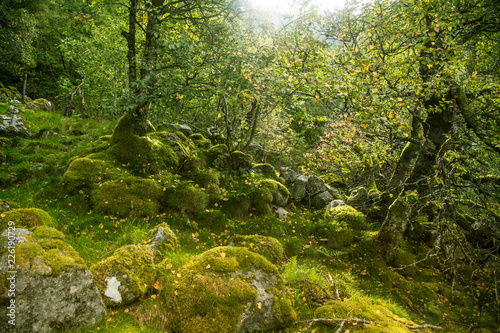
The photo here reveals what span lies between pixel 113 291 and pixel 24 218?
1.97 meters

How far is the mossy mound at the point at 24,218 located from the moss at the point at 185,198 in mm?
3461

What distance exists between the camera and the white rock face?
140 inches

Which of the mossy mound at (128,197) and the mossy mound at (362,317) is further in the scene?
the mossy mound at (128,197)

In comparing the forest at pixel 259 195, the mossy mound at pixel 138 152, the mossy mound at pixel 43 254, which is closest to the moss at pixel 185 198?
the forest at pixel 259 195

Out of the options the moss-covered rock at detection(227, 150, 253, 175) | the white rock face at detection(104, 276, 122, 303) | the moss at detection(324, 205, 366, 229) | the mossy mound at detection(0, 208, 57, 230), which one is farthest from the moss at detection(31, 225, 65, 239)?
the moss at detection(324, 205, 366, 229)

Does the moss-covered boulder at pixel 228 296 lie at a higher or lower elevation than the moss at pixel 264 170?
lower

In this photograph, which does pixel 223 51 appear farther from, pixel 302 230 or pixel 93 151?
pixel 302 230

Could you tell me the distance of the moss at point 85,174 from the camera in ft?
22.5

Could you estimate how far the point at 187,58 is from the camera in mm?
6992

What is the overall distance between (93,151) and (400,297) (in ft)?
37.1

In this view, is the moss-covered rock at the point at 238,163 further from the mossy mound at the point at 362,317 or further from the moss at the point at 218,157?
the mossy mound at the point at 362,317

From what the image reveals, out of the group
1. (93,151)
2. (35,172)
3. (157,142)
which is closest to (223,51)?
(157,142)

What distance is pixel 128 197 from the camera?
682 centimetres

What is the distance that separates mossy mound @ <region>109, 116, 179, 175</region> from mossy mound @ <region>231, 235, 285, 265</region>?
409 centimetres
